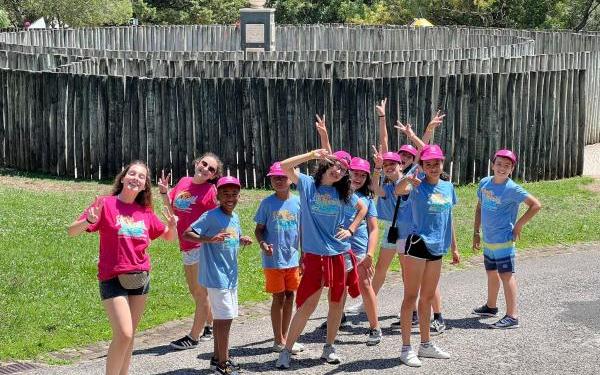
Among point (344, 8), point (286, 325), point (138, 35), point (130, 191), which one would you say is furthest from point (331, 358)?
point (344, 8)

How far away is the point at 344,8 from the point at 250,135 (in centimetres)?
3004

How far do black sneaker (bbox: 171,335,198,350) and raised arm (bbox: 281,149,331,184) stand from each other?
1.59 meters

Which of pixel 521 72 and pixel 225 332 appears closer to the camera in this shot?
pixel 225 332

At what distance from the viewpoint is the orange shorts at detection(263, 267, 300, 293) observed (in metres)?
9.41

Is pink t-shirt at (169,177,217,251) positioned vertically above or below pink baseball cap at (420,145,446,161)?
below

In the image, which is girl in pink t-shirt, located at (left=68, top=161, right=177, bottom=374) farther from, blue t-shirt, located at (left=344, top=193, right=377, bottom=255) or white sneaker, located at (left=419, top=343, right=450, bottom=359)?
white sneaker, located at (left=419, top=343, right=450, bottom=359)

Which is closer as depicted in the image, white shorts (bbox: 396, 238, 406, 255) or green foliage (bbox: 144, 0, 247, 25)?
white shorts (bbox: 396, 238, 406, 255)

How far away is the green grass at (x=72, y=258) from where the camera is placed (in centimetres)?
1009

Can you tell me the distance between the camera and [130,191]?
8242 millimetres

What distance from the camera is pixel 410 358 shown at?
9.20 m

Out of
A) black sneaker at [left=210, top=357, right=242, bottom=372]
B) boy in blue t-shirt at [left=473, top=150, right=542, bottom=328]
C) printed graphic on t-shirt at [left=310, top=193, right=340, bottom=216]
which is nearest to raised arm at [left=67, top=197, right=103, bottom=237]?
black sneaker at [left=210, top=357, right=242, bottom=372]

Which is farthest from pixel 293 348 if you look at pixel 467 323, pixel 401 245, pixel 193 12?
pixel 193 12

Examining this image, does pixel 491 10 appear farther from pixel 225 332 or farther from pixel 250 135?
pixel 225 332

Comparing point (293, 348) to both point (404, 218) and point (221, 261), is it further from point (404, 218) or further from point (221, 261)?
point (404, 218)
